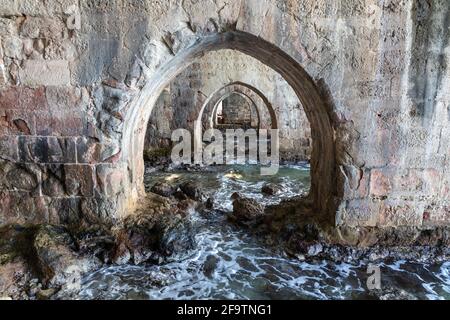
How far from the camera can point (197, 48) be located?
405 cm

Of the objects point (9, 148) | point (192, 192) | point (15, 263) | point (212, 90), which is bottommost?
point (15, 263)

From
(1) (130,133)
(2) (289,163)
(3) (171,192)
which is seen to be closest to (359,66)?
(1) (130,133)

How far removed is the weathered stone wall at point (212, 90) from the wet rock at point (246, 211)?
4465 mm

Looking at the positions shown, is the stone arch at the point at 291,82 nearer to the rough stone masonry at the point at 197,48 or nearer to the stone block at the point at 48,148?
the rough stone masonry at the point at 197,48

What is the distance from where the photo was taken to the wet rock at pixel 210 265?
11.8ft

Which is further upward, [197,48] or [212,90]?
[212,90]

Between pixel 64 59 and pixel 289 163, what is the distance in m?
6.66

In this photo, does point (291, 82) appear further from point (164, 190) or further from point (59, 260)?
point (59, 260)

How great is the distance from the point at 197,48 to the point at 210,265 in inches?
101

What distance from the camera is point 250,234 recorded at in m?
4.54

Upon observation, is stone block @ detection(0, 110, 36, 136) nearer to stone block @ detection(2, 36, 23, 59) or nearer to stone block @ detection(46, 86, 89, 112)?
stone block @ detection(46, 86, 89, 112)

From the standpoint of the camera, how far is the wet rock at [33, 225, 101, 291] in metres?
3.29

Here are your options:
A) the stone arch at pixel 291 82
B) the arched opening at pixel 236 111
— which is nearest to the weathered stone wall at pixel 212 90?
the stone arch at pixel 291 82

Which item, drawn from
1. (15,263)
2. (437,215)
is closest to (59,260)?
(15,263)
